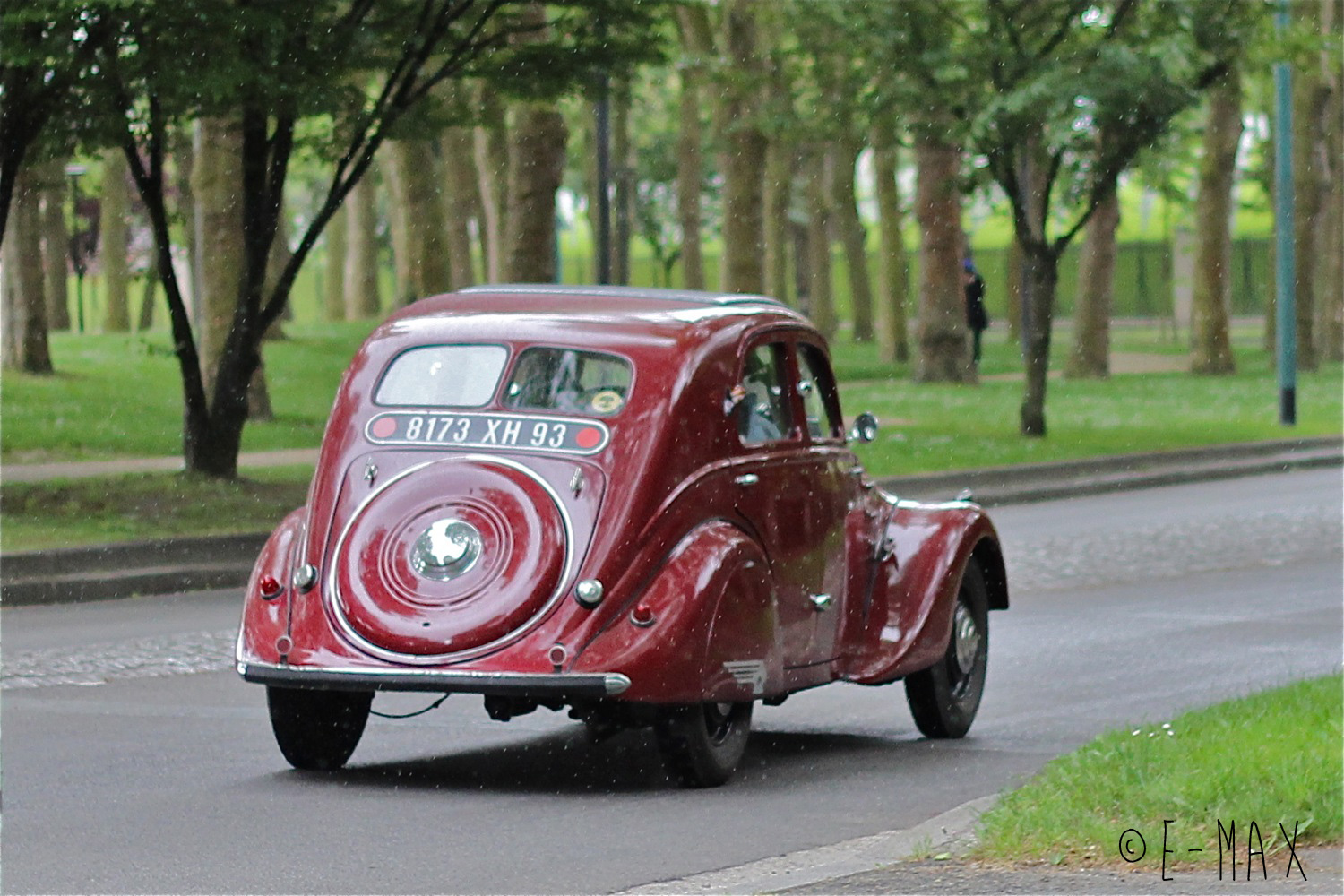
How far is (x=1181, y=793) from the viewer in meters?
7.23

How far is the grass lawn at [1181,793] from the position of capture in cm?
671

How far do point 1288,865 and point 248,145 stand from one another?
49.3 feet

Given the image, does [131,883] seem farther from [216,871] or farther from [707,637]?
[707,637]

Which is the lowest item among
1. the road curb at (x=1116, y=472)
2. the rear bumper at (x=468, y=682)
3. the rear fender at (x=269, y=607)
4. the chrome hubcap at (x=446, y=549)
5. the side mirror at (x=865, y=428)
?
the road curb at (x=1116, y=472)

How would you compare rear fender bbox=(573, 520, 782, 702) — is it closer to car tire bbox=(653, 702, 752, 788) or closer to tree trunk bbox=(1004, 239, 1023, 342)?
car tire bbox=(653, 702, 752, 788)

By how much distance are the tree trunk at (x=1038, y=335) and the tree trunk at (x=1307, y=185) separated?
664 inches

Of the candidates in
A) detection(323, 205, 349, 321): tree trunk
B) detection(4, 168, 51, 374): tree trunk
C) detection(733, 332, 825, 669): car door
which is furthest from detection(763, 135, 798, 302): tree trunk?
detection(733, 332, 825, 669): car door

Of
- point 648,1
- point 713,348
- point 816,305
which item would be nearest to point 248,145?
point 648,1

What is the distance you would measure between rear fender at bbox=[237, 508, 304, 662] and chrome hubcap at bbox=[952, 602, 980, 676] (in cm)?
310

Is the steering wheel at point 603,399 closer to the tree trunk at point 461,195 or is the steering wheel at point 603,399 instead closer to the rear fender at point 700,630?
the rear fender at point 700,630

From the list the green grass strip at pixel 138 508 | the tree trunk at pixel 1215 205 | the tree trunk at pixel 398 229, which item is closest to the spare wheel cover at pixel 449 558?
the green grass strip at pixel 138 508

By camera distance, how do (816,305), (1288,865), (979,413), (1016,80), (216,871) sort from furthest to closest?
(816,305) → (979,413) → (1016,80) → (216,871) → (1288,865)

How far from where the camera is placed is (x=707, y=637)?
8.27m

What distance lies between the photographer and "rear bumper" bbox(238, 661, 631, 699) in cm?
802
